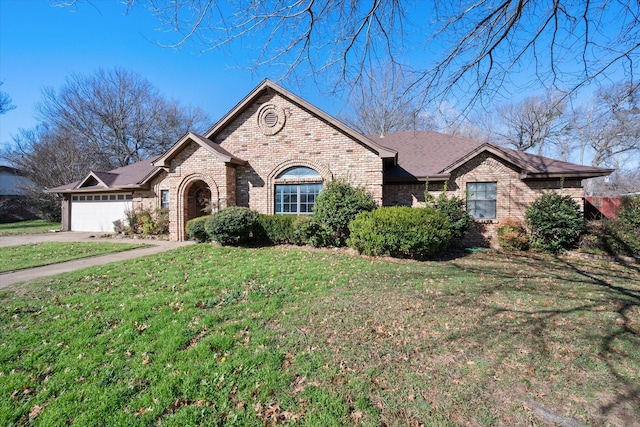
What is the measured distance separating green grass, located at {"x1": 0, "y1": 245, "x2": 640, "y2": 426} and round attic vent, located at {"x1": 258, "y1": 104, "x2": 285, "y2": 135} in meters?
8.36

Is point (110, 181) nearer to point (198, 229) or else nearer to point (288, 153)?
point (198, 229)

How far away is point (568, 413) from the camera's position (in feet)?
8.25

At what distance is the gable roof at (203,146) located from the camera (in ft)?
39.5

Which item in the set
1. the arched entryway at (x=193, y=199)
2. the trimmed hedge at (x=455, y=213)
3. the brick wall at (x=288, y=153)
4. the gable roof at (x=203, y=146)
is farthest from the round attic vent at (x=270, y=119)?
the trimmed hedge at (x=455, y=213)

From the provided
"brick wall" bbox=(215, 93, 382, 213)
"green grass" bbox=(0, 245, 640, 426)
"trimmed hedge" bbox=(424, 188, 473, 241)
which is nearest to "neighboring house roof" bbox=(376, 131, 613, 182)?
"trimmed hedge" bbox=(424, 188, 473, 241)

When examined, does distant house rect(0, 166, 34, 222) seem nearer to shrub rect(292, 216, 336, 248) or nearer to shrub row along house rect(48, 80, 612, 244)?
shrub row along house rect(48, 80, 612, 244)

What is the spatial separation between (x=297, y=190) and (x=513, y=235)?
9171 millimetres

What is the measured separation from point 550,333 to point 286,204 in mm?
10381

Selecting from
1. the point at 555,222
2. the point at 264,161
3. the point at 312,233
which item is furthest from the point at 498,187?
the point at 264,161

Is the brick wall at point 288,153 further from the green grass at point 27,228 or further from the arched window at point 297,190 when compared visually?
the green grass at point 27,228

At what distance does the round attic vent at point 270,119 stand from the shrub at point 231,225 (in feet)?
13.7

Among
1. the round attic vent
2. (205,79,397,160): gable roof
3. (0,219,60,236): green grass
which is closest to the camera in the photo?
(205,79,397,160): gable roof

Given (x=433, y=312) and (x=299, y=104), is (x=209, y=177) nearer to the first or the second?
(x=299, y=104)

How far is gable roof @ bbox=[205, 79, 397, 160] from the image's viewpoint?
1139 cm
